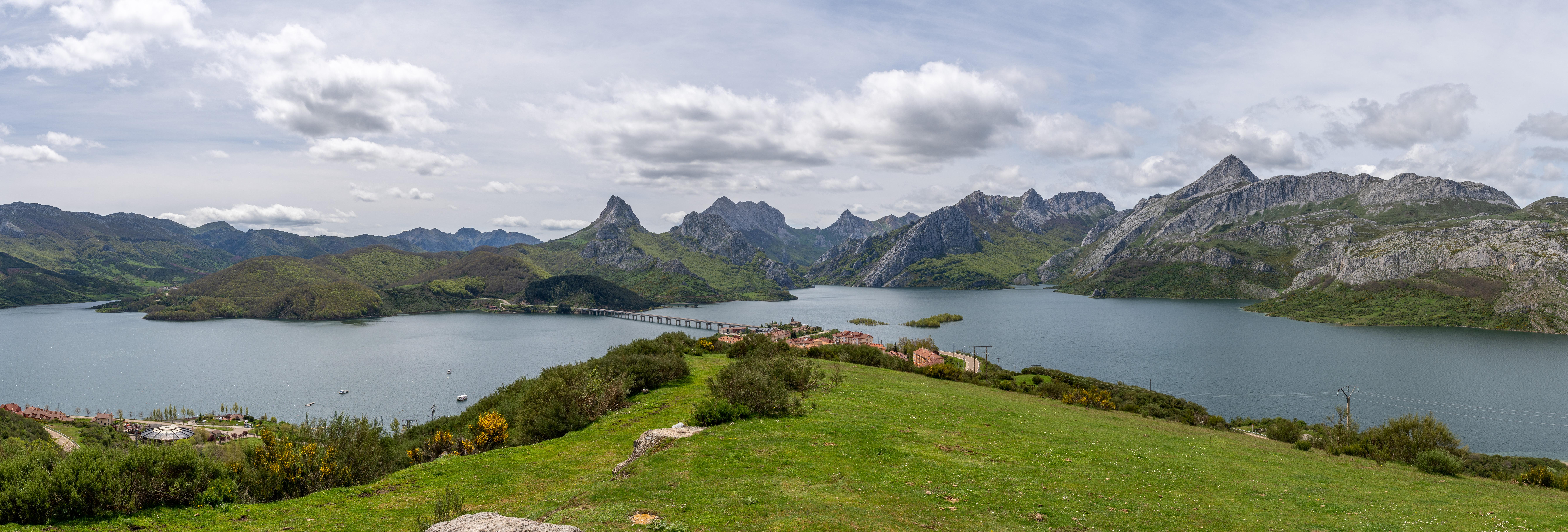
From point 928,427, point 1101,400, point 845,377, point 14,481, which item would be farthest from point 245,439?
point 1101,400

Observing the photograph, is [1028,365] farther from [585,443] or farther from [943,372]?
[585,443]

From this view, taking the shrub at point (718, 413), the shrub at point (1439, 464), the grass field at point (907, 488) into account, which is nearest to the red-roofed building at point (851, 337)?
the shrub at point (718, 413)

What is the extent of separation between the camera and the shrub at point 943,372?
4862 cm

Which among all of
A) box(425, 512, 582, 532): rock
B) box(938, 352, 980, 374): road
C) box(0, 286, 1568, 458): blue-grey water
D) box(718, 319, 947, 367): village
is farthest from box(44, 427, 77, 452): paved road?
box(938, 352, 980, 374): road

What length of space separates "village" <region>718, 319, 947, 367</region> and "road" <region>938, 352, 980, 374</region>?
3414 millimetres

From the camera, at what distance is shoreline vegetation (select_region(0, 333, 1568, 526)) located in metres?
12.0

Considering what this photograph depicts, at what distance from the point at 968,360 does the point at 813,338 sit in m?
30.4

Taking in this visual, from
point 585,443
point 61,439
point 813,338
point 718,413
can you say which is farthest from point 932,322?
point 585,443

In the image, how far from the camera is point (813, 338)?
382 ft

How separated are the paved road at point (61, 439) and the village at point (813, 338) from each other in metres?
60.0

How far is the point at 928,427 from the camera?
24.1 m

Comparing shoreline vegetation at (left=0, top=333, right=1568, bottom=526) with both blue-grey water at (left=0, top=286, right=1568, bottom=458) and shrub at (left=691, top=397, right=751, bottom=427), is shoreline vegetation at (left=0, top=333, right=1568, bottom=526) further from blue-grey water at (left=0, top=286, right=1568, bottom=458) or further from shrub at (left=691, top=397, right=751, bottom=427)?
blue-grey water at (left=0, top=286, right=1568, bottom=458)

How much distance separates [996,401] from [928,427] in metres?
12.2

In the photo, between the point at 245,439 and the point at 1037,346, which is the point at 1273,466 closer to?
the point at 245,439
